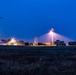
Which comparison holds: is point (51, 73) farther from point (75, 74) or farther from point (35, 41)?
point (35, 41)

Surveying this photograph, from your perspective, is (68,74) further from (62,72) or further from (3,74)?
(3,74)

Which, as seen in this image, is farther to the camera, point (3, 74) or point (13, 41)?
point (13, 41)

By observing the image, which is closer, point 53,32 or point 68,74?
point 68,74

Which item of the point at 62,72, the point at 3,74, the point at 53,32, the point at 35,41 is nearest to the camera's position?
the point at 3,74

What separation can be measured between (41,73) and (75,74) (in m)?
1.41

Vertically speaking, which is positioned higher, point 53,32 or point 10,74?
point 53,32

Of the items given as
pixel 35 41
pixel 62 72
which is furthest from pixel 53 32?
pixel 62 72

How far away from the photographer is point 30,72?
1798cm

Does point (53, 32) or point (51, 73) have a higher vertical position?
point (53, 32)

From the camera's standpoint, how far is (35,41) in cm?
15025

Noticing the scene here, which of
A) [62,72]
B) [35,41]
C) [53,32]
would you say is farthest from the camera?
[53,32]

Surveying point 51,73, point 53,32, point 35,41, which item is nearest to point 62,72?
point 51,73

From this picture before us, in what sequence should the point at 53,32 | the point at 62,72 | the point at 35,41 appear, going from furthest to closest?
the point at 53,32, the point at 35,41, the point at 62,72

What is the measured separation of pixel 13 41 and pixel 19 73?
5556 inches
